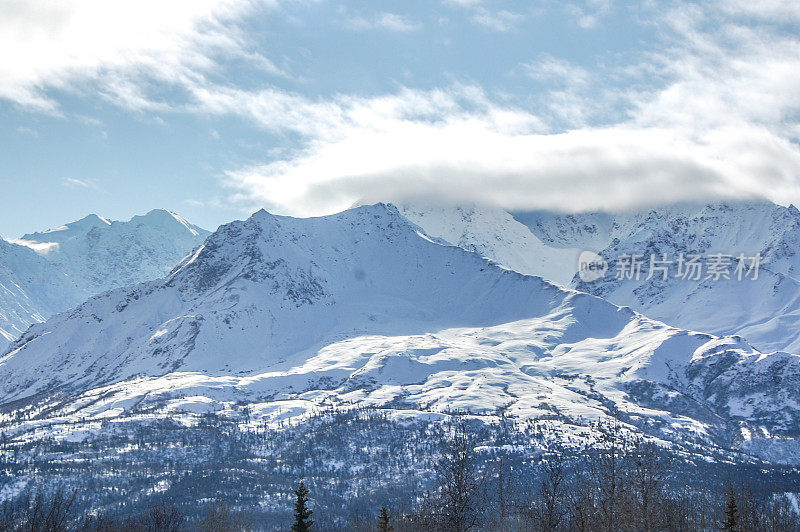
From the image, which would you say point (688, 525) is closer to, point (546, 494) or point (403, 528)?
point (403, 528)

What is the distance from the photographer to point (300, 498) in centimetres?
9044

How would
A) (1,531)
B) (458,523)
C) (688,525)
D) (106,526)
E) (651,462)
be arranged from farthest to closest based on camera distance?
(106,526) → (688,525) → (1,531) → (651,462) → (458,523)

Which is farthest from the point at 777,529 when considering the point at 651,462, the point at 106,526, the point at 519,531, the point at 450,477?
the point at 106,526

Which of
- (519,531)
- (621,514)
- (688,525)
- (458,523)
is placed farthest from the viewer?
(519,531)

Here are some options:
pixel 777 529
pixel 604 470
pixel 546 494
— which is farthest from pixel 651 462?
pixel 777 529

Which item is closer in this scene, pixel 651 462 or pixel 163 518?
pixel 651 462

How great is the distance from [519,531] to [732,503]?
9593 cm

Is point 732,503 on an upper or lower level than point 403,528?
upper

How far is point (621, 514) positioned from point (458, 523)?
1953 cm

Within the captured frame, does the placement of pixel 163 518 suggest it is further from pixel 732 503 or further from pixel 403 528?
pixel 732 503

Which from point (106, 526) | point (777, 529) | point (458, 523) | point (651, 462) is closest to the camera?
point (458, 523)

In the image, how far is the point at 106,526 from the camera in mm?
195375

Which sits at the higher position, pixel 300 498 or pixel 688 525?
pixel 300 498

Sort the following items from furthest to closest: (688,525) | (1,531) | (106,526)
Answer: (106,526), (688,525), (1,531)
